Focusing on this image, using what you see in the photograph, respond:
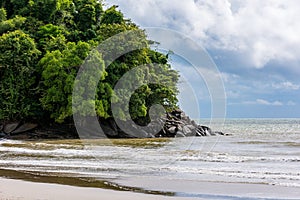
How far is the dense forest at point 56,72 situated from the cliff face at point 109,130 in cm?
62

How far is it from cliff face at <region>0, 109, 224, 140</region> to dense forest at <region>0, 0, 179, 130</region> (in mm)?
623

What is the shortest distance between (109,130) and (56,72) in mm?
6509

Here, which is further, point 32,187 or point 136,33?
point 136,33

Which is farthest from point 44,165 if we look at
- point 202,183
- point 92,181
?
point 202,183

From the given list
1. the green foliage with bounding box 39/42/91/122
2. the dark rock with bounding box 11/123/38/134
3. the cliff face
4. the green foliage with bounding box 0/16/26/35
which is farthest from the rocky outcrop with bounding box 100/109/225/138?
the green foliage with bounding box 0/16/26/35

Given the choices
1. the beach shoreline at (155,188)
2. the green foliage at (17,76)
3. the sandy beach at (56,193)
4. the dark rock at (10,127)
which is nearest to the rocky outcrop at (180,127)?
the green foliage at (17,76)

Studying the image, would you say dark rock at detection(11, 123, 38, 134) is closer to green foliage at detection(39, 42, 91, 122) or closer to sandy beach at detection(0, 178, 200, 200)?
green foliage at detection(39, 42, 91, 122)

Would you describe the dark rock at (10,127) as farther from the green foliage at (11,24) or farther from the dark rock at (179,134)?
the dark rock at (179,134)

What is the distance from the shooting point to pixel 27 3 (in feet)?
139

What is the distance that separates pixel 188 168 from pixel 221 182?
9.26ft

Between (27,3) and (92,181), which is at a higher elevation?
(27,3)

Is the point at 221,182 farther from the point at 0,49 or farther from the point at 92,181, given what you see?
the point at 0,49

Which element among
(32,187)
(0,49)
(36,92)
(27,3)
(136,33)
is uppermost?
(27,3)

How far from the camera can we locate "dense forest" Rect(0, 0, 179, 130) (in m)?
32.9
